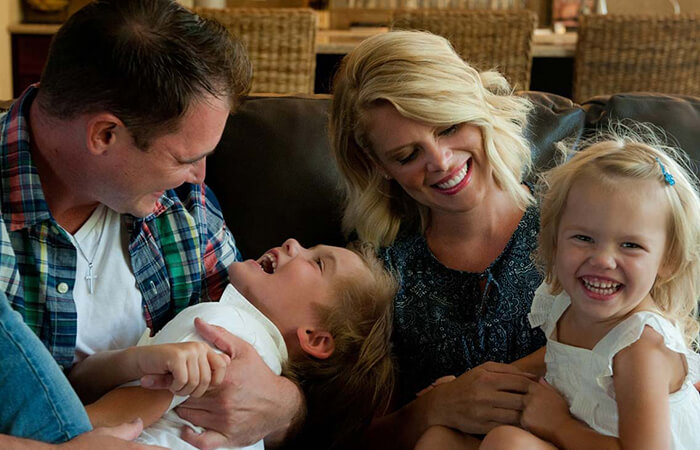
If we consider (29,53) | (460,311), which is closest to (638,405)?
(460,311)

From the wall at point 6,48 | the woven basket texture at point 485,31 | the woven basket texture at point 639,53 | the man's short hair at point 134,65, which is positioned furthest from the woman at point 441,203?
the wall at point 6,48

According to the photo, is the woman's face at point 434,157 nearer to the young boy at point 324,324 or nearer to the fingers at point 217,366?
the young boy at point 324,324

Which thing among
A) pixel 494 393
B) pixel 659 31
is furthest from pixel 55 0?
pixel 494 393

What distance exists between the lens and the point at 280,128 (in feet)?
7.07

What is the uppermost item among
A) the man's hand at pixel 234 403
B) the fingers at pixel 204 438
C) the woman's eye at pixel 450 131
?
the woman's eye at pixel 450 131

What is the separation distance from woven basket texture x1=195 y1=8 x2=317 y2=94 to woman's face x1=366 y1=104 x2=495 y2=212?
1.91 m

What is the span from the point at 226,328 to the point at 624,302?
2.35 ft

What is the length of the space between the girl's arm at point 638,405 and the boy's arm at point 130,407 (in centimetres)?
68

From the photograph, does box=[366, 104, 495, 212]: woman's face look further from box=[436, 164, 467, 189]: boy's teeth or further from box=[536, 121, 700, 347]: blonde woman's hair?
box=[536, 121, 700, 347]: blonde woman's hair

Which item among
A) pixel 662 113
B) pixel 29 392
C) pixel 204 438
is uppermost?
pixel 662 113

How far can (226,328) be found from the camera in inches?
64.8

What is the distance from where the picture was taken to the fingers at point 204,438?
1575 millimetres

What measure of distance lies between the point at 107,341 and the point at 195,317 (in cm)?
26

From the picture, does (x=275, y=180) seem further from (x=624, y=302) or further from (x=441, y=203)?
(x=624, y=302)
